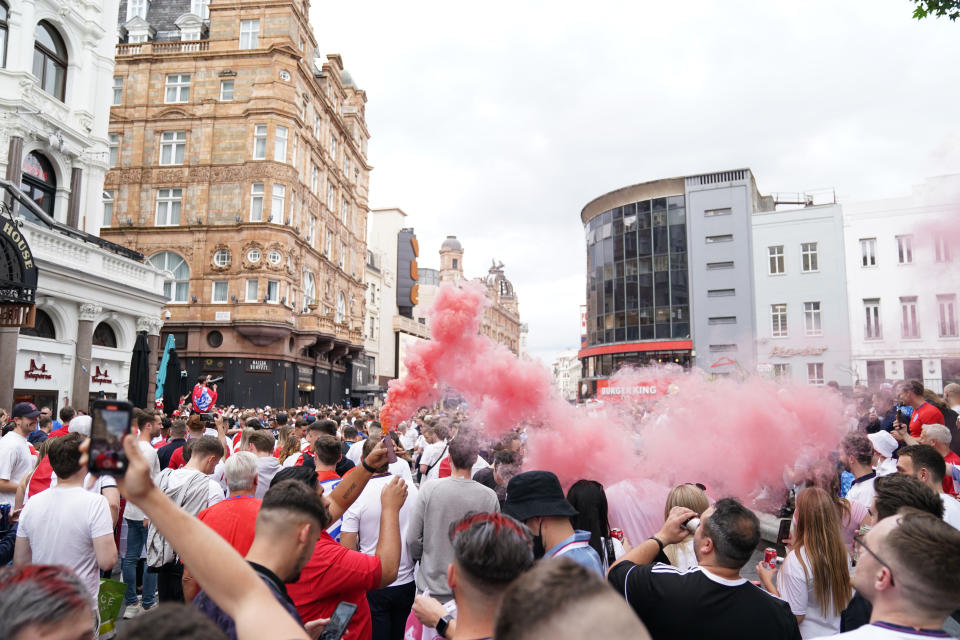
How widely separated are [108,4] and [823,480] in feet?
86.5

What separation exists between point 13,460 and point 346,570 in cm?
541

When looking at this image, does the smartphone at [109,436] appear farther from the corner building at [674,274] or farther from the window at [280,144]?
the corner building at [674,274]

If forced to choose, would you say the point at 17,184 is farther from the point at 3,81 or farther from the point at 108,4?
the point at 108,4

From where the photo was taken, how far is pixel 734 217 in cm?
3516

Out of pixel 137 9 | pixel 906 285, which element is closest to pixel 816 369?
pixel 906 285

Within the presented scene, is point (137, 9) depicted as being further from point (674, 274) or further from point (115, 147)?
point (674, 274)

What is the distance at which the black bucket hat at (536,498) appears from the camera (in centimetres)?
346

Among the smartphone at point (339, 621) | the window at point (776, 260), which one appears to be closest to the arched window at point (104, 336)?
the smartphone at point (339, 621)

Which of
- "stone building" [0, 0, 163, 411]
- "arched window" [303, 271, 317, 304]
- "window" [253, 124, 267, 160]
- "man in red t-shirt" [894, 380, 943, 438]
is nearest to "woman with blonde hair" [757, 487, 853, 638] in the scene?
"man in red t-shirt" [894, 380, 943, 438]

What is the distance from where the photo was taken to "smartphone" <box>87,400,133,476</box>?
70.2 inches

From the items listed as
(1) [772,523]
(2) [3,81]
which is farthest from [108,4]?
(1) [772,523]

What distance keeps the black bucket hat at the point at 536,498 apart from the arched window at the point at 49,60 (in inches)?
850

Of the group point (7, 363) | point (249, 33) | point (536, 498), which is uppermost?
point (249, 33)

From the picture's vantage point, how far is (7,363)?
1486 centimetres
